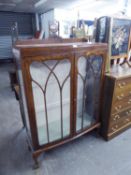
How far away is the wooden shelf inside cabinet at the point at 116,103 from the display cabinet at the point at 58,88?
10 centimetres

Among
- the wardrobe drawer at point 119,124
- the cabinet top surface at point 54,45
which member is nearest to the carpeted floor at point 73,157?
the wardrobe drawer at point 119,124

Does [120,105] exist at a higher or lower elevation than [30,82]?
lower

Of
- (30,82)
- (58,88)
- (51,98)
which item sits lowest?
(51,98)

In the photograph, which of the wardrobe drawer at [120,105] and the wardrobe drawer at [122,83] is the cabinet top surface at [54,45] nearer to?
the wardrobe drawer at [122,83]

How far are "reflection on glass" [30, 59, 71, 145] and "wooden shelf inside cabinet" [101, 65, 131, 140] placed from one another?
50 cm

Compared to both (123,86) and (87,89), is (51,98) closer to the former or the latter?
(87,89)

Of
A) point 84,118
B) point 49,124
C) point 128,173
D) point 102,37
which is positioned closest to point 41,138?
point 49,124

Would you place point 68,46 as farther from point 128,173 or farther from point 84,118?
point 128,173

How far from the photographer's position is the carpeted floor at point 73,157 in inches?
56.8

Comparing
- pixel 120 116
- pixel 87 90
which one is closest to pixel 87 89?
pixel 87 90

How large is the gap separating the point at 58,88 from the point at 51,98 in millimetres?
126

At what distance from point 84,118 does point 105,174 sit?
0.61 m

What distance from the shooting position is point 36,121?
1329mm

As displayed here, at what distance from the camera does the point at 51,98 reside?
4.56ft
